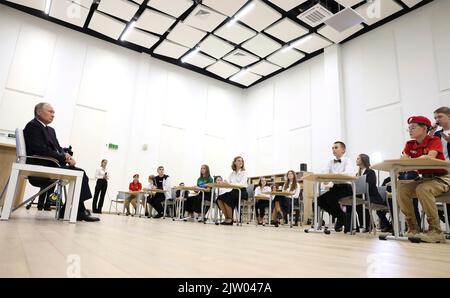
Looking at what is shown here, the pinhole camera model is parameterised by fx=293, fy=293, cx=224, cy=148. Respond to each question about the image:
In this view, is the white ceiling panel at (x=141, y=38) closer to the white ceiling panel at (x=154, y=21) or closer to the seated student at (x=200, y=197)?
the white ceiling panel at (x=154, y=21)

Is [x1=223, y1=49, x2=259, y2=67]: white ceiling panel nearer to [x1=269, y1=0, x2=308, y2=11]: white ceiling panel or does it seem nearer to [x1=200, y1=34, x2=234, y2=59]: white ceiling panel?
[x1=200, y1=34, x2=234, y2=59]: white ceiling panel

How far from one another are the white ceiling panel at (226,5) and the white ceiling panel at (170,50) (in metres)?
1.99

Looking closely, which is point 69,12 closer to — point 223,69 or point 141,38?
point 141,38

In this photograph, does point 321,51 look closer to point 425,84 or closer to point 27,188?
point 425,84

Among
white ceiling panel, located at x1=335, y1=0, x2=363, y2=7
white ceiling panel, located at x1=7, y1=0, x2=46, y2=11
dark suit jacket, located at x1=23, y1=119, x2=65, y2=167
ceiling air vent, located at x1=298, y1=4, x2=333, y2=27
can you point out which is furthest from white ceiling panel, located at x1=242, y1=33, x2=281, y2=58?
dark suit jacket, located at x1=23, y1=119, x2=65, y2=167

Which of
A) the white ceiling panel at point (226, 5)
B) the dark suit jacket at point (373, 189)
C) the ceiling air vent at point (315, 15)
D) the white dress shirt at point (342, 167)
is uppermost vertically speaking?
the white ceiling panel at point (226, 5)

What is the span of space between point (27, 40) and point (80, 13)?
1.51 m

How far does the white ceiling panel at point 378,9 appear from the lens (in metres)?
6.16

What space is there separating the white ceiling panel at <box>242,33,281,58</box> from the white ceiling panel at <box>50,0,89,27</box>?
4.05m

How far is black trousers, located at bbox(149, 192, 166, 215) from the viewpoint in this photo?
623cm

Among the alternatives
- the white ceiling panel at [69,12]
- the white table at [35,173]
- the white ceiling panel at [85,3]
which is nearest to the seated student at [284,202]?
the white table at [35,173]

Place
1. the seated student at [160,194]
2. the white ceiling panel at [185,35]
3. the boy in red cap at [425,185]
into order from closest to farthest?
the boy in red cap at [425,185], the seated student at [160,194], the white ceiling panel at [185,35]

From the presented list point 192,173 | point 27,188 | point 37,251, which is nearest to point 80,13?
point 27,188

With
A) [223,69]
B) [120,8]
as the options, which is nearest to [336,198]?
[120,8]
